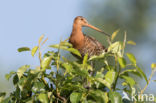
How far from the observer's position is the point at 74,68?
196 centimetres

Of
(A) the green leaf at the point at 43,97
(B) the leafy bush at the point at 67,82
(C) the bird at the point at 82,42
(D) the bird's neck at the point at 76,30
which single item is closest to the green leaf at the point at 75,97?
(B) the leafy bush at the point at 67,82

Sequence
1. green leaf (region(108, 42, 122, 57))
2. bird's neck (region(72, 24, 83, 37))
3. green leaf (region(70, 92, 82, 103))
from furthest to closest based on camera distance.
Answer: bird's neck (region(72, 24, 83, 37))
green leaf (region(108, 42, 122, 57))
green leaf (region(70, 92, 82, 103))

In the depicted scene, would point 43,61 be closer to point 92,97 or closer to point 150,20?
point 92,97

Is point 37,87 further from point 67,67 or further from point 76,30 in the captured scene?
point 76,30

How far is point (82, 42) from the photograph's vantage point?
197 inches

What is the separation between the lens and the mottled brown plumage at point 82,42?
4.91 meters

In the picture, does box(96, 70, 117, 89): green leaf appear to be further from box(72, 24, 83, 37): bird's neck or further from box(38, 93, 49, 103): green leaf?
box(72, 24, 83, 37): bird's neck

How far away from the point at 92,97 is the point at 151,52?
533 inches

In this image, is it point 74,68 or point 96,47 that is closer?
point 74,68

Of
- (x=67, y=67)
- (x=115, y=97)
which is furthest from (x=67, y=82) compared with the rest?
(x=115, y=97)

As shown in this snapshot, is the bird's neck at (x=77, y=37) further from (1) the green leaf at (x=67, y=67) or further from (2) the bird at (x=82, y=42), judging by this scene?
(1) the green leaf at (x=67, y=67)

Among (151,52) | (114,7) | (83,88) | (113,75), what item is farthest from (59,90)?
(114,7)

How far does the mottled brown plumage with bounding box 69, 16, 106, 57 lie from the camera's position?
4.91 m

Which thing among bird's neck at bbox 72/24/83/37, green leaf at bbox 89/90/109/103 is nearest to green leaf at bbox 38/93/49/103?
green leaf at bbox 89/90/109/103
